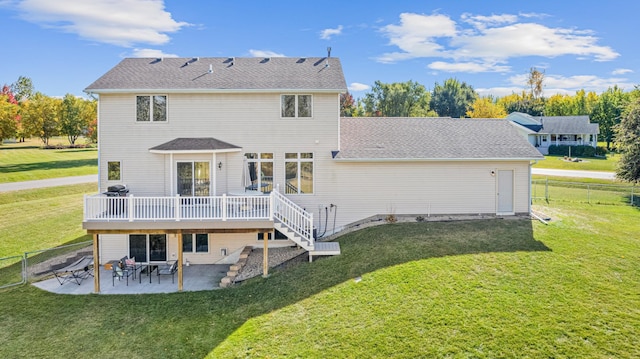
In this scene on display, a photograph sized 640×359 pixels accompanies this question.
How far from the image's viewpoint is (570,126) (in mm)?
52781

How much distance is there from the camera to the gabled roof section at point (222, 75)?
13.8 metres

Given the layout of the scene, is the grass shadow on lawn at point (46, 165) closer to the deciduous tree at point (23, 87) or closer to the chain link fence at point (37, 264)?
the chain link fence at point (37, 264)

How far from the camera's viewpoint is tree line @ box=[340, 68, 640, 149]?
55.6 metres

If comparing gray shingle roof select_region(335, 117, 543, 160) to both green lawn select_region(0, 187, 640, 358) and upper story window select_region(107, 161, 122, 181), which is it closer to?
green lawn select_region(0, 187, 640, 358)

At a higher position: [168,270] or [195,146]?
[195,146]

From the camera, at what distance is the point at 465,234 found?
12875mm

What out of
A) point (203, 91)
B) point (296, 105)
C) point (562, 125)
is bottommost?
point (296, 105)

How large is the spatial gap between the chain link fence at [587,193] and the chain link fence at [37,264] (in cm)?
2328

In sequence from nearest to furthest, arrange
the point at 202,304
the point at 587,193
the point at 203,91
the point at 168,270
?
the point at 202,304 < the point at 168,270 < the point at 203,91 < the point at 587,193

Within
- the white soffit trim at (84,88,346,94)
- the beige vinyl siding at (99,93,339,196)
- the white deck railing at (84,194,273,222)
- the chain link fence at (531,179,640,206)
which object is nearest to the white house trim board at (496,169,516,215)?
the chain link fence at (531,179,640,206)

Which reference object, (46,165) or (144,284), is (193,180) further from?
(46,165)

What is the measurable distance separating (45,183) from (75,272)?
21.7 metres

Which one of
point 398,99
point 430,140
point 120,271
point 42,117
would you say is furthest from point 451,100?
point 42,117

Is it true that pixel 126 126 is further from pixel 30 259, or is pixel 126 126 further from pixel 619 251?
pixel 619 251
